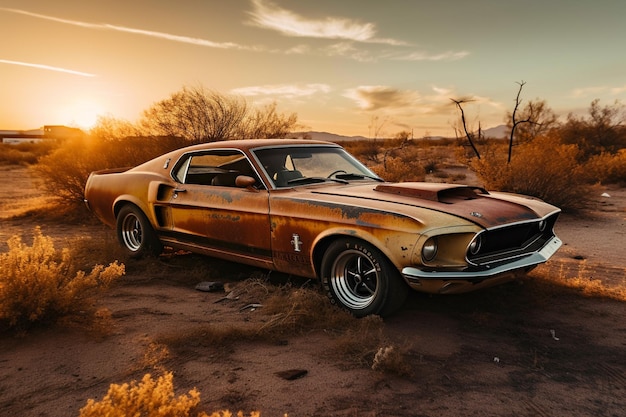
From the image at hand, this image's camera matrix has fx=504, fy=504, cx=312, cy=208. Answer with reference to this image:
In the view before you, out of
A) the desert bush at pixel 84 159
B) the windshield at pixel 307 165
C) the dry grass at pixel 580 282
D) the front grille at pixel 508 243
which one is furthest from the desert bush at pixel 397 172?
the front grille at pixel 508 243

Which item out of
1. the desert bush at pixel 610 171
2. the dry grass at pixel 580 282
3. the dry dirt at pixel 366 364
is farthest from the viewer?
the desert bush at pixel 610 171

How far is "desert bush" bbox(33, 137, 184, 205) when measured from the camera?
10812 mm

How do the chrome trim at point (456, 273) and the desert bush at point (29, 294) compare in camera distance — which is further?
the desert bush at point (29, 294)

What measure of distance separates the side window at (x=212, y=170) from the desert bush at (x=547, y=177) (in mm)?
7916

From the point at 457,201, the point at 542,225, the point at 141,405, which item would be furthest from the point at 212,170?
the point at 141,405

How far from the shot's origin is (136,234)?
6.34 meters

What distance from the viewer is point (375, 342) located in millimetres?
3502

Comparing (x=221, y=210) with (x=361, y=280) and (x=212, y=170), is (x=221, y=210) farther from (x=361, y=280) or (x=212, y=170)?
(x=361, y=280)

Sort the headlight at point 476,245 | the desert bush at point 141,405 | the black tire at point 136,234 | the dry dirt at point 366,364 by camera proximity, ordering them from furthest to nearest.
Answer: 1. the black tire at point 136,234
2. the headlight at point 476,245
3. the dry dirt at point 366,364
4. the desert bush at point 141,405

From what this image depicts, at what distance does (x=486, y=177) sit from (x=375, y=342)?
382 inches

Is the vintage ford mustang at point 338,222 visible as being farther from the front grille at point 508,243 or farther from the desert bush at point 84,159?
the desert bush at point 84,159

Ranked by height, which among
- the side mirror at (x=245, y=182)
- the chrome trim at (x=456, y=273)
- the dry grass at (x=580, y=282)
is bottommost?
the dry grass at (x=580, y=282)

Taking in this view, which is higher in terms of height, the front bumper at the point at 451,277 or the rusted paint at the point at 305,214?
the rusted paint at the point at 305,214

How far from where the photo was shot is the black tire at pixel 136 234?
5.97 meters
